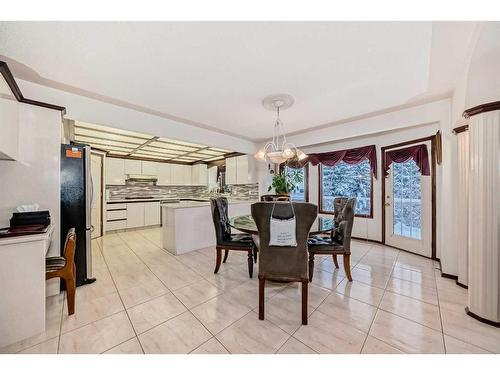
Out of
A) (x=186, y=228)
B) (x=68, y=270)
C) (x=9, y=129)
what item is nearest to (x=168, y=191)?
(x=186, y=228)

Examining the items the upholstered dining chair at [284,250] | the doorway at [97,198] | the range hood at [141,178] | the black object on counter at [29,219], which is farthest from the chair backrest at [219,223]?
the range hood at [141,178]

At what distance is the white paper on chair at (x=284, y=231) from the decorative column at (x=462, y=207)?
7.04 ft

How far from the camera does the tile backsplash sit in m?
5.31

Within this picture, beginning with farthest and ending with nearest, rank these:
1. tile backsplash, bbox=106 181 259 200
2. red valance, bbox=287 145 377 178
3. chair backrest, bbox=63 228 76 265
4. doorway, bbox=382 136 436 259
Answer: tile backsplash, bbox=106 181 259 200 → red valance, bbox=287 145 377 178 → doorway, bbox=382 136 436 259 → chair backrest, bbox=63 228 76 265

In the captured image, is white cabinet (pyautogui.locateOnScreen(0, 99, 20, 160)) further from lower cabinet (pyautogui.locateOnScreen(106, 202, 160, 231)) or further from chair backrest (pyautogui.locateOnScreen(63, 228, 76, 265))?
lower cabinet (pyautogui.locateOnScreen(106, 202, 160, 231))

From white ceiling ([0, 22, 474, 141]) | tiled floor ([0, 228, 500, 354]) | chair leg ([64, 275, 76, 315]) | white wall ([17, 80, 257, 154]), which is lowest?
tiled floor ([0, 228, 500, 354])

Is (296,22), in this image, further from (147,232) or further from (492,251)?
(147,232)

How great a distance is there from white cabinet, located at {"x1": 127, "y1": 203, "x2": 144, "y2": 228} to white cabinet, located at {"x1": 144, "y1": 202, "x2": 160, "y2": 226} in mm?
108

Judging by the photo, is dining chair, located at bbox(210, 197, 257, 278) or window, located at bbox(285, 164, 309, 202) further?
window, located at bbox(285, 164, 309, 202)

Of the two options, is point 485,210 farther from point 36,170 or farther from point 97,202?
point 97,202

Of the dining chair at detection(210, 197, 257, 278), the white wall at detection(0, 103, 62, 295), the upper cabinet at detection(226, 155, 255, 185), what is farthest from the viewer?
the upper cabinet at detection(226, 155, 255, 185)

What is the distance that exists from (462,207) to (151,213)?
253 inches

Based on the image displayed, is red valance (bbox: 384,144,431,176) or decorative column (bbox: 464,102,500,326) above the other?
red valance (bbox: 384,144,431,176)

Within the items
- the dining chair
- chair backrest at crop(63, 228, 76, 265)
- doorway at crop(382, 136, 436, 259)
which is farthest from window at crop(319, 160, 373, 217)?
chair backrest at crop(63, 228, 76, 265)
